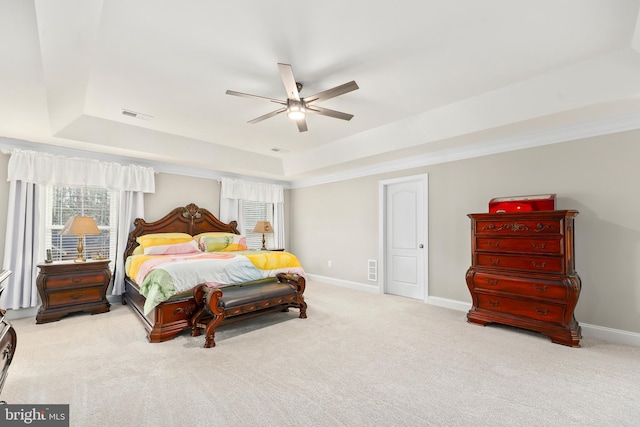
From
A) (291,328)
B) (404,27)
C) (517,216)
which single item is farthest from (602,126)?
(291,328)

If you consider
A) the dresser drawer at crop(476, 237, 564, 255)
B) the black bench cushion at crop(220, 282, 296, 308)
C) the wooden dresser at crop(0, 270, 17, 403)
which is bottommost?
the black bench cushion at crop(220, 282, 296, 308)

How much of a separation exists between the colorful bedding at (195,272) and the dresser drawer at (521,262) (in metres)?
2.47

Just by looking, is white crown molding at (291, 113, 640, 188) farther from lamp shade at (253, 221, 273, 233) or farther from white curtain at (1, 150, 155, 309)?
white curtain at (1, 150, 155, 309)

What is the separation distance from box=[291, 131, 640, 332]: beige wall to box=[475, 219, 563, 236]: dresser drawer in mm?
542

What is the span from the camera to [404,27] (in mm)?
2287

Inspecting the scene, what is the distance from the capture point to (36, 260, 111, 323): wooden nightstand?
3.82m

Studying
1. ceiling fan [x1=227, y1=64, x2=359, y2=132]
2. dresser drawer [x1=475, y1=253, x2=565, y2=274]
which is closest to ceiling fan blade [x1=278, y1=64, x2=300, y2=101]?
ceiling fan [x1=227, y1=64, x2=359, y2=132]

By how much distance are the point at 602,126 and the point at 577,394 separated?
2869mm

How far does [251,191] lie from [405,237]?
11.3ft

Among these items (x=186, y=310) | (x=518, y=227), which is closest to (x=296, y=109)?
(x=186, y=310)

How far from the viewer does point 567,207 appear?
3539 mm

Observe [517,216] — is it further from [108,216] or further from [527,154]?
[108,216]

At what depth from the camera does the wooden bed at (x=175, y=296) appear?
127 inches

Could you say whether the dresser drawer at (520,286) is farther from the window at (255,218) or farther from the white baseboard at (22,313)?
the white baseboard at (22,313)
